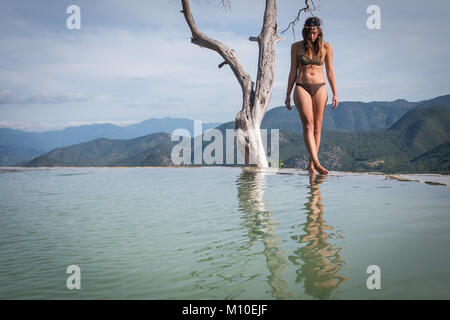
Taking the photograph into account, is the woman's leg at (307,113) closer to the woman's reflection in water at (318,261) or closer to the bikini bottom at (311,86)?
the bikini bottom at (311,86)

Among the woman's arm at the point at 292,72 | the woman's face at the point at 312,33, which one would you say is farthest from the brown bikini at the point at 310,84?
the woman's face at the point at 312,33

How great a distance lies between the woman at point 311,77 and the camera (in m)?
6.54

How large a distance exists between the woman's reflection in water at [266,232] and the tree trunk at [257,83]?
18.5 ft

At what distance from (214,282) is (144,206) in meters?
2.55

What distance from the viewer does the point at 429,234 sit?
8.74 feet

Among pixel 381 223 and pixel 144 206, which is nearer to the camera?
pixel 381 223

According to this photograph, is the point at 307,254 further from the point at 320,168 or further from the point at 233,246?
the point at 320,168

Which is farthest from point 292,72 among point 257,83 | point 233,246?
point 233,246

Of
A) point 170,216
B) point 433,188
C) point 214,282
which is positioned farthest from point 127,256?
point 433,188

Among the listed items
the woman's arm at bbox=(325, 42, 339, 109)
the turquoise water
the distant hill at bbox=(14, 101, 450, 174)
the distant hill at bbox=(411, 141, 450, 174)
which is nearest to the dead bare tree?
the woman's arm at bbox=(325, 42, 339, 109)

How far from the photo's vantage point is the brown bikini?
6.61m

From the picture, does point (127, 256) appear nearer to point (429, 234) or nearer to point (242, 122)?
point (429, 234)

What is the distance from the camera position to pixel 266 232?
9.39 ft

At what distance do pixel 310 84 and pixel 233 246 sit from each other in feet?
16.1
